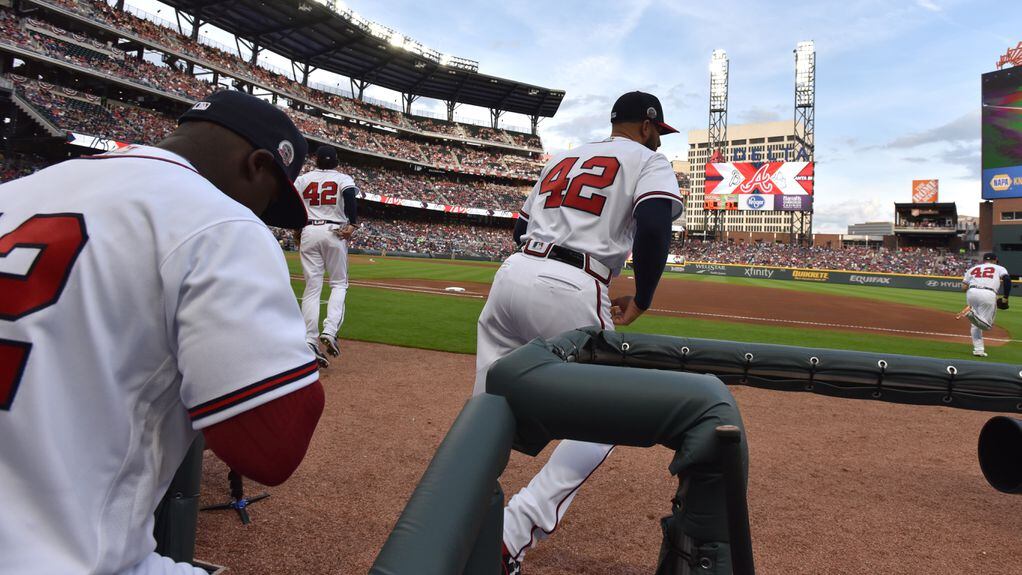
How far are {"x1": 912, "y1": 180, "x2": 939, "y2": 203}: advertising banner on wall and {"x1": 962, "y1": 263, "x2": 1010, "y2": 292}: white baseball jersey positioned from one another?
6548 cm

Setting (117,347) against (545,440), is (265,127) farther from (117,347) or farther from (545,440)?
(545,440)

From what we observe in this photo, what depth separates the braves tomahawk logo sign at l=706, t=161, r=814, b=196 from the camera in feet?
129

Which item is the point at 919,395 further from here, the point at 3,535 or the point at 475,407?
the point at 3,535

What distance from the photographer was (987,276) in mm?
9164

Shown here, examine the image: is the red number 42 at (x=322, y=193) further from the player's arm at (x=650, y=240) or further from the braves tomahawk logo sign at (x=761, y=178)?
the braves tomahawk logo sign at (x=761, y=178)

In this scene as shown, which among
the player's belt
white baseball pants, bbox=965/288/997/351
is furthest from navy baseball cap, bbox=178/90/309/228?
white baseball pants, bbox=965/288/997/351

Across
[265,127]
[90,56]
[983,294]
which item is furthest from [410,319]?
[90,56]

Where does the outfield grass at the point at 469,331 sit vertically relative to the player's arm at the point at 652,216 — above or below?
below

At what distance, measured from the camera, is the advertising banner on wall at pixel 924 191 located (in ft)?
197

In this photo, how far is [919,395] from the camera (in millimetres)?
2135

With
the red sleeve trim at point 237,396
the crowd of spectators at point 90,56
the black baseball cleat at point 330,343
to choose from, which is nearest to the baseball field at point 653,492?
the black baseball cleat at point 330,343

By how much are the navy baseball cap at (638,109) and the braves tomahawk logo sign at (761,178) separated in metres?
41.9

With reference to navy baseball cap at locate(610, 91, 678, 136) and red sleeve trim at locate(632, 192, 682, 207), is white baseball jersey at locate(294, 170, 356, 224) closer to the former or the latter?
navy baseball cap at locate(610, 91, 678, 136)

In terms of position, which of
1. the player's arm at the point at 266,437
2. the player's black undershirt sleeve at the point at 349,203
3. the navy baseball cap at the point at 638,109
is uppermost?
the navy baseball cap at the point at 638,109
